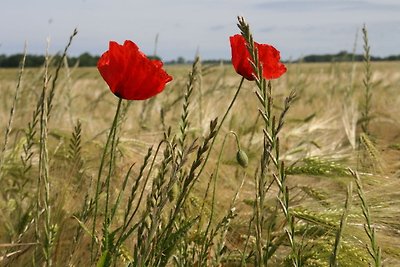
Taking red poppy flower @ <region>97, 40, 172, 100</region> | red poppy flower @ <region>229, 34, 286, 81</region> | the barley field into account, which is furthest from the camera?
red poppy flower @ <region>229, 34, 286, 81</region>

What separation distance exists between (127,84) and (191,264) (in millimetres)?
372

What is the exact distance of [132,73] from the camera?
1.03 meters

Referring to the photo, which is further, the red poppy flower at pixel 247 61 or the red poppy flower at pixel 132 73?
the red poppy flower at pixel 247 61

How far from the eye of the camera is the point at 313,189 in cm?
147

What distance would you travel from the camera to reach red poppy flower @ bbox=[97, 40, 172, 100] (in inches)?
40.0

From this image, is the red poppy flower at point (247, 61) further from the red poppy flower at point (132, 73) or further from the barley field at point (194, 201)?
the red poppy flower at point (132, 73)

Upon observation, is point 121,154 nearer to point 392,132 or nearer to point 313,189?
point 313,189

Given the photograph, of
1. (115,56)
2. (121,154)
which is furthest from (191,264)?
(121,154)

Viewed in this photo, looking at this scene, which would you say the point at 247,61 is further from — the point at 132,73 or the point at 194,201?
the point at 194,201

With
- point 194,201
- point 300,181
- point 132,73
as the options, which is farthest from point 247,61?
point 300,181

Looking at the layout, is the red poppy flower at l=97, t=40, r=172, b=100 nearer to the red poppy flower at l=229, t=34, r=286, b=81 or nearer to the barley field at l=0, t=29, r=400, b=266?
the barley field at l=0, t=29, r=400, b=266

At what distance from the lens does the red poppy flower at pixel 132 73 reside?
3.34 ft

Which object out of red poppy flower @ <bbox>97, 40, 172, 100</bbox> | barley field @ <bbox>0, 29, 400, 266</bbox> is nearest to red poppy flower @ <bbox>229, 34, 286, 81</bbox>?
barley field @ <bbox>0, 29, 400, 266</bbox>

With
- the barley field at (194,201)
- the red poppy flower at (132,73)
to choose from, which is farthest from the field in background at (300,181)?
the red poppy flower at (132,73)
